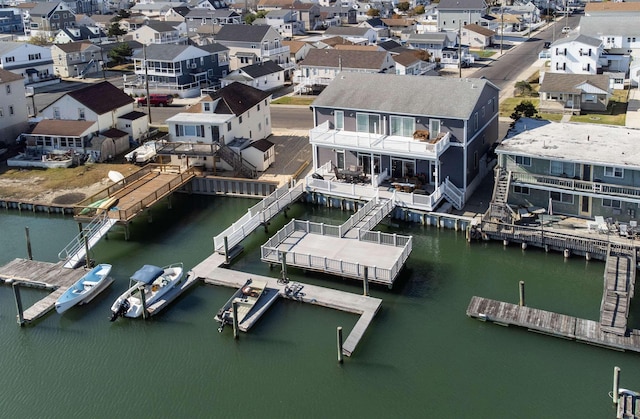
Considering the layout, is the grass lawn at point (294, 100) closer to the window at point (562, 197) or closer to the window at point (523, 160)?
the window at point (523, 160)

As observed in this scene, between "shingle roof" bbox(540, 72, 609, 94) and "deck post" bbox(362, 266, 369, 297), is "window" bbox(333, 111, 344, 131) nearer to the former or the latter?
"deck post" bbox(362, 266, 369, 297)

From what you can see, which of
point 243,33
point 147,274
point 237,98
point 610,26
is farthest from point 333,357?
point 610,26

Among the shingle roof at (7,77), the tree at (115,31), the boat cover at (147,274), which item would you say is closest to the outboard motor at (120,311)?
the boat cover at (147,274)

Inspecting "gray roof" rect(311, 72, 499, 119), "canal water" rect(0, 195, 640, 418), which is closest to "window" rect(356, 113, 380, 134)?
"gray roof" rect(311, 72, 499, 119)

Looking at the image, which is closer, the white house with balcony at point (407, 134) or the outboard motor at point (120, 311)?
the outboard motor at point (120, 311)

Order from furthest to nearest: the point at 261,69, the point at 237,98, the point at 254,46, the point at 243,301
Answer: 1. the point at 254,46
2. the point at 261,69
3. the point at 237,98
4. the point at 243,301

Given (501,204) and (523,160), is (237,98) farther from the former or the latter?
(501,204)

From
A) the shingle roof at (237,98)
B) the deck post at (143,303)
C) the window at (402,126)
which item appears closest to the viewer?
the deck post at (143,303)

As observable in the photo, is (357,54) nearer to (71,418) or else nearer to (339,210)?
(339,210)
